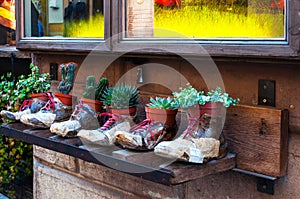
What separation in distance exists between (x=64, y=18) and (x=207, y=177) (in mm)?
1369

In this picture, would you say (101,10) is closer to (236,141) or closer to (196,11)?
(196,11)

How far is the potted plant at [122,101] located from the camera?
2023 mm

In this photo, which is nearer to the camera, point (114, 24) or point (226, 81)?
point (226, 81)

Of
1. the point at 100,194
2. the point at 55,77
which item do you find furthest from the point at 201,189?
the point at 55,77

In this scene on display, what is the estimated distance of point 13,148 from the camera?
3631mm

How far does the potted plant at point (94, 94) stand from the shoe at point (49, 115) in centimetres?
17

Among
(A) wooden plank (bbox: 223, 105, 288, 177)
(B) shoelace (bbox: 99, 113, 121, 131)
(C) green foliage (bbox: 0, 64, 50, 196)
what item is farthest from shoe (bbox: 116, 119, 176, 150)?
(C) green foliage (bbox: 0, 64, 50, 196)

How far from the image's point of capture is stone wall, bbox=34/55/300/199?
6.10 ft

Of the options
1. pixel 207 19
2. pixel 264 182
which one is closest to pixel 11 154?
pixel 207 19

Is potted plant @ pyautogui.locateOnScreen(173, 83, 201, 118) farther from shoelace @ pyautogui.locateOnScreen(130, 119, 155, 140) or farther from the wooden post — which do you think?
the wooden post

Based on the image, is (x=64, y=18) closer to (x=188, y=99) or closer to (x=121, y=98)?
(x=121, y=98)

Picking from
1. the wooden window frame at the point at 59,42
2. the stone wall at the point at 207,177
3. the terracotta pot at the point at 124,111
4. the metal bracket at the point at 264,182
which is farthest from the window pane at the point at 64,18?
the metal bracket at the point at 264,182

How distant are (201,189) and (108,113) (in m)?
0.62

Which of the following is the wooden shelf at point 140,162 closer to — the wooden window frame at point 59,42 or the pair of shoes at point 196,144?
the pair of shoes at point 196,144
